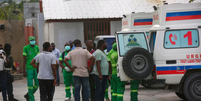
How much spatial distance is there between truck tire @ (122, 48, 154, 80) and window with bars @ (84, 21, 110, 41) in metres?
8.37

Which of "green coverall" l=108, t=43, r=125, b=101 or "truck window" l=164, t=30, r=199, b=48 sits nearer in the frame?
"truck window" l=164, t=30, r=199, b=48

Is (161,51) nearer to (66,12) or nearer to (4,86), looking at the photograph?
(4,86)

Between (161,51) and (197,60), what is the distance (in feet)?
3.25

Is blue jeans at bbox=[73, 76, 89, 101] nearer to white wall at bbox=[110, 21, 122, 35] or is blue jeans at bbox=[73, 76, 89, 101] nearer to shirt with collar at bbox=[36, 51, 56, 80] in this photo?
shirt with collar at bbox=[36, 51, 56, 80]

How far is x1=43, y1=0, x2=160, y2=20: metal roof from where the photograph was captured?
16041mm

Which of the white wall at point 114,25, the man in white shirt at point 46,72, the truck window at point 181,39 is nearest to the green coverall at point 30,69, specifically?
the man in white shirt at point 46,72

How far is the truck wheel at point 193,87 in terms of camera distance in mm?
8391

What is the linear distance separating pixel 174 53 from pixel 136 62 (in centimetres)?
104

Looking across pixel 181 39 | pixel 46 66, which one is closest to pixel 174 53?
pixel 181 39

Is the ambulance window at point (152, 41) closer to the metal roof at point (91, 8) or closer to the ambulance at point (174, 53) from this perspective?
the ambulance at point (174, 53)

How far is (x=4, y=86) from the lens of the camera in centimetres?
929

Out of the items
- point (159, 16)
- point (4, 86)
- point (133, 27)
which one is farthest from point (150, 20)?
point (4, 86)

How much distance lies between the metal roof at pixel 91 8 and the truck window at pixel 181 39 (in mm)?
8047

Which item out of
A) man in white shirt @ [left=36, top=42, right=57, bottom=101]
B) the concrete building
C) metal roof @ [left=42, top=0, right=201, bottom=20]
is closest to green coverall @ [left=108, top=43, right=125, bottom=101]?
man in white shirt @ [left=36, top=42, right=57, bottom=101]
